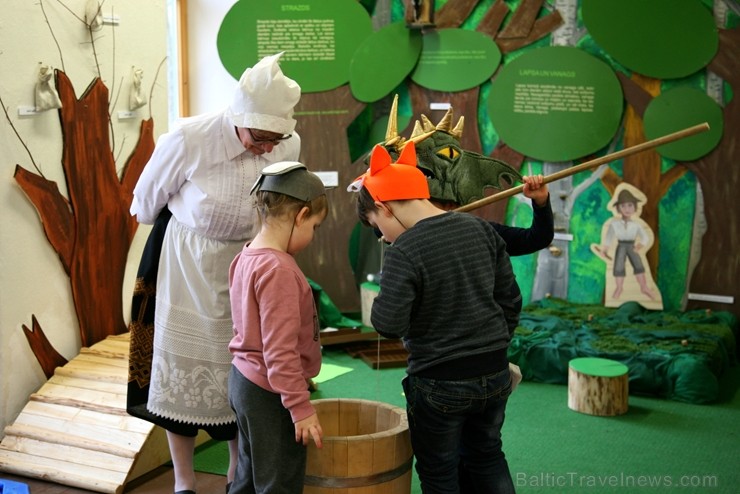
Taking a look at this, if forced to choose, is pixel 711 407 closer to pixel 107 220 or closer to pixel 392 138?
pixel 392 138

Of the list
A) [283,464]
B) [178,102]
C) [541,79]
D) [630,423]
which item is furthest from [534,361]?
[178,102]

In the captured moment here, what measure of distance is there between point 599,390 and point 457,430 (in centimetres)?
199

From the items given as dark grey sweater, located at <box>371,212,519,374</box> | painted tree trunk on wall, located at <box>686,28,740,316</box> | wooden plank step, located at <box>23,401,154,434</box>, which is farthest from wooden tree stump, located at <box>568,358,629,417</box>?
wooden plank step, located at <box>23,401,154,434</box>

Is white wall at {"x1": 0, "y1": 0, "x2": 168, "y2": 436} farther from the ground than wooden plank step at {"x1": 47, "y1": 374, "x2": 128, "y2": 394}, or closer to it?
farther from the ground

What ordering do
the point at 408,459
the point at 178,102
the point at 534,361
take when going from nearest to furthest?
the point at 408,459
the point at 534,361
the point at 178,102

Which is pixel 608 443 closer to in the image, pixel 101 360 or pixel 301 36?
pixel 101 360

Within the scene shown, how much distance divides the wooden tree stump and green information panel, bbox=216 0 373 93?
272cm

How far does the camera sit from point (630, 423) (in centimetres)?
412

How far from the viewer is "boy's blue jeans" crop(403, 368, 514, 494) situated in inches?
93.3

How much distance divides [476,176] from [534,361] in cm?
212

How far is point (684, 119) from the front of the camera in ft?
17.8

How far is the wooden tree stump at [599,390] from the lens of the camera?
4.19 metres
